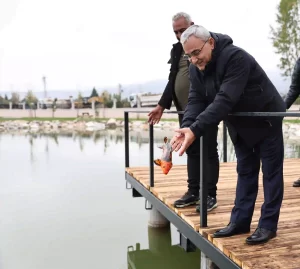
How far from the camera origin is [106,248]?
4.94 metres

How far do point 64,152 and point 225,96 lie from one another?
38.0ft

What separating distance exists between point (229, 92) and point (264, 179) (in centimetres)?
56

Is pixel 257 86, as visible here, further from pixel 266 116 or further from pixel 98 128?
pixel 98 128

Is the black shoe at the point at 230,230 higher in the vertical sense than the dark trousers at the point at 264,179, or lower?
lower

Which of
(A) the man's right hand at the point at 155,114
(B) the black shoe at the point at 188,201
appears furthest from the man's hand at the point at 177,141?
(A) the man's right hand at the point at 155,114

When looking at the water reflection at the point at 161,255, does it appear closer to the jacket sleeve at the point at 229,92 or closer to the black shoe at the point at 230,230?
the black shoe at the point at 230,230

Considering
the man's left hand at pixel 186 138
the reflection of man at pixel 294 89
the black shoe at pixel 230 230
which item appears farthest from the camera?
the reflection of man at pixel 294 89

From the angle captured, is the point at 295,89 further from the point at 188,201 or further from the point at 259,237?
the point at 259,237

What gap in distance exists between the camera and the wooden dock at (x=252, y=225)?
229 centimetres

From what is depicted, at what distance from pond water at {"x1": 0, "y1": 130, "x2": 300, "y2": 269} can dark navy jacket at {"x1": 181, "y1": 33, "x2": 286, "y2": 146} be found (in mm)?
2443

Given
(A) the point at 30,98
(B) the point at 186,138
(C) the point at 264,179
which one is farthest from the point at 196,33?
(A) the point at 30,98

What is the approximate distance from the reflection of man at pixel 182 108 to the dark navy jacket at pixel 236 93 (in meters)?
0.58

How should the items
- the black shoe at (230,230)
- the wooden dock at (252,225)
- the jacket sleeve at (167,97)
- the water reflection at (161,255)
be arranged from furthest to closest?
the water reflection at (161,255)
the jacket sleeve at (167,97)
the black shoe at (230,230)
the wooden dock at (252,225)

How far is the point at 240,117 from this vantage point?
2354 millimetres
